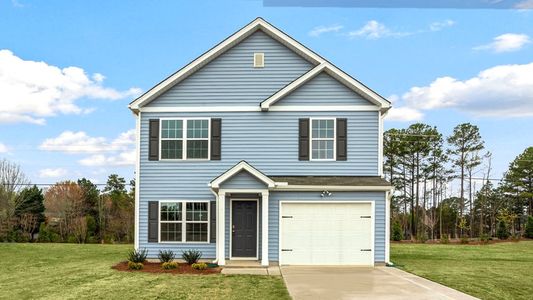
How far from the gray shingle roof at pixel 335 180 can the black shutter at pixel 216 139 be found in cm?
203

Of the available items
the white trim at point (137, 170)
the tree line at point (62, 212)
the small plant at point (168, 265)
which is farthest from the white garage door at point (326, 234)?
the tree line at point (62, 212)

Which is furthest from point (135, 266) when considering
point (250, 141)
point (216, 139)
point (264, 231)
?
point (250, 141)

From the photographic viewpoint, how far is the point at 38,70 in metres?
25.2

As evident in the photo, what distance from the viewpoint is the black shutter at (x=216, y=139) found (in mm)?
16297

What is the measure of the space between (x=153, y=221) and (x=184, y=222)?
3.45ft

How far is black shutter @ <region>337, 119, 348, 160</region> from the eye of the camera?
1614 cm

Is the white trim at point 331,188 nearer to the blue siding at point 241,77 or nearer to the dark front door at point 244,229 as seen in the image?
the dark front door at point 244,229

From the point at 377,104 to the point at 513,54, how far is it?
5.01 m

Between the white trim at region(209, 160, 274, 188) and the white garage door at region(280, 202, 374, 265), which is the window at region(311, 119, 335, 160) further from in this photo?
the white trim at region(209, 160, 274, 188)

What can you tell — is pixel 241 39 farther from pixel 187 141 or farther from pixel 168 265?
pixel 168 265

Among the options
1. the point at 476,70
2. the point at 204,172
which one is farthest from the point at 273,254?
the point at 476,70

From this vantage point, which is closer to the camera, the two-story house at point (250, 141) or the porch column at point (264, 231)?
the porch column at point (264, 231)

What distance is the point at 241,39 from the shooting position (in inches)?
656

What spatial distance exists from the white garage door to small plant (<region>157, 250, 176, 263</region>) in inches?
141
